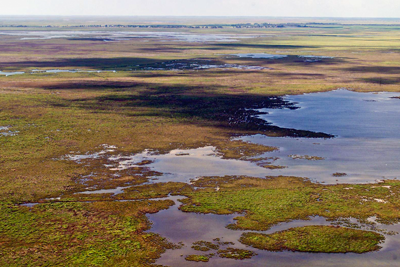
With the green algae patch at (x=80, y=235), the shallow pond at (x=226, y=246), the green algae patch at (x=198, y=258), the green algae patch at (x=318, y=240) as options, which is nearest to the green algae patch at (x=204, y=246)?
the shallow pond at (x=226, y=246)

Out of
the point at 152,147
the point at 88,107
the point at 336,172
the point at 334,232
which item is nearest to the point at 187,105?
the point at 88,107

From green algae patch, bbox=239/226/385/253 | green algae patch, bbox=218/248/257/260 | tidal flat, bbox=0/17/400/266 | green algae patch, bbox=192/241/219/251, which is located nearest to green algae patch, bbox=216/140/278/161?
tidal flat, bbox=0/17/400/266

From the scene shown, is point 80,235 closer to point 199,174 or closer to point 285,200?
point 199,174

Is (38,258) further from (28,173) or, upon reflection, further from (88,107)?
(88,107)

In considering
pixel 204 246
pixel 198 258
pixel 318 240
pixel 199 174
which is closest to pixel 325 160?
pixel 199 174

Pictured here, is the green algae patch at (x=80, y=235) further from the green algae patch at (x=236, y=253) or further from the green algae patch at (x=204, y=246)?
the green algae patch at (x=236, y=253)

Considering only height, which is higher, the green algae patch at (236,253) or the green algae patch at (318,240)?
the green algae patch at (318,240)

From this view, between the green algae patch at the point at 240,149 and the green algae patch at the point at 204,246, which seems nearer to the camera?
the green algae patch at the point at 204,246
